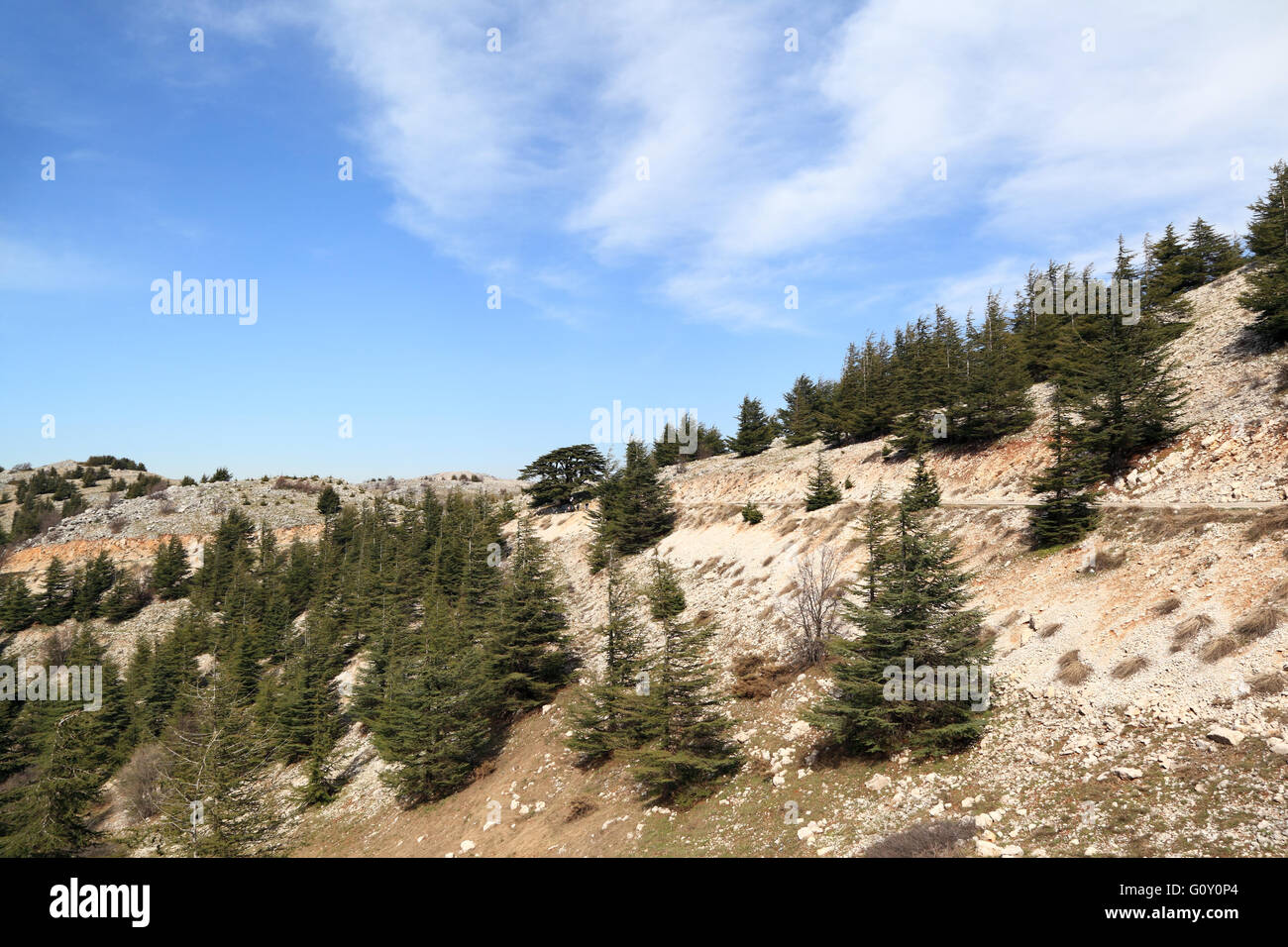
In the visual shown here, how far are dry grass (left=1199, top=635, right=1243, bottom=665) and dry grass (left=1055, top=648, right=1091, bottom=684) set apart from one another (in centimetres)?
301

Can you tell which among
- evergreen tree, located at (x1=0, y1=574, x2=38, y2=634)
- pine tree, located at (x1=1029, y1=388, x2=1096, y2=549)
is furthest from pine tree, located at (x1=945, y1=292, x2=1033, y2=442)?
evergreen tree, located at (x1=0, y1=574, x2=38, y2=634)

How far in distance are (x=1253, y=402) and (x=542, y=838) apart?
138 ft

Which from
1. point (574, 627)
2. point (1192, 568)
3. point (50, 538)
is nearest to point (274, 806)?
point (574, 627)

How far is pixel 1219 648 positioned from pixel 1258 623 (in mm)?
1313

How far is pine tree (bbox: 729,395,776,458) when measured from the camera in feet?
274

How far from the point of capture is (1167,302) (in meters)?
50.2

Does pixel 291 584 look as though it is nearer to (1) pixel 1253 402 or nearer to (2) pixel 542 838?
(2) pixel 542 838

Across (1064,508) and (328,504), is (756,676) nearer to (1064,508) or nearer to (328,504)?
(1064,508)

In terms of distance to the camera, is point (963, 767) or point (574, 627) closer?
point (963, 767)

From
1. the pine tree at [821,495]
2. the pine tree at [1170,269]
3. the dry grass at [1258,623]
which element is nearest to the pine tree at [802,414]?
the pine tree at [821,495]

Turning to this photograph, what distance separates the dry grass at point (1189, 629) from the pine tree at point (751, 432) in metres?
63.9

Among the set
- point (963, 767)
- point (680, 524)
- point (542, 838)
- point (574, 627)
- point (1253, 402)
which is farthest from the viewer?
point (680, 524)

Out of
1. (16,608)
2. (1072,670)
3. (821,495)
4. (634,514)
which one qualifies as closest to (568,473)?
(634,514)

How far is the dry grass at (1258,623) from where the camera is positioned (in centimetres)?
1597
